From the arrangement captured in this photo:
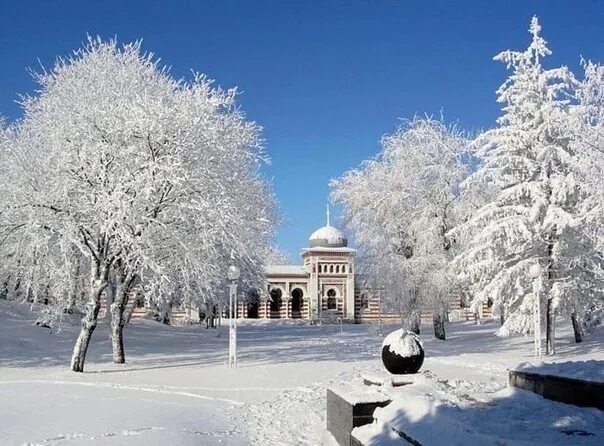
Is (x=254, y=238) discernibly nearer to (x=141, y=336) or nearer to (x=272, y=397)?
(x=141, y=336)

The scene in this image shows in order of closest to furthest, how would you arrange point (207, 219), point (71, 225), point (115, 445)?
point (115, 445) < point (71, 225) < point (207, 219)

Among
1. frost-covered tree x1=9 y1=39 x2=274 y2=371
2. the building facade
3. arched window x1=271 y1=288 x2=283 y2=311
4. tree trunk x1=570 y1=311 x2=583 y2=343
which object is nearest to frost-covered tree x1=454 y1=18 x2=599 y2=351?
tree trunk x1=570 y1=311 x2=583 y2=343

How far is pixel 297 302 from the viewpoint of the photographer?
72750 mm

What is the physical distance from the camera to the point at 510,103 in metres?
24.1

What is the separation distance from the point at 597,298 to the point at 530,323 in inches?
93.4

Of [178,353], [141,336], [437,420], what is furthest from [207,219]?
[141,336]

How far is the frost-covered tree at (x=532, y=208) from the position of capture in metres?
21.7

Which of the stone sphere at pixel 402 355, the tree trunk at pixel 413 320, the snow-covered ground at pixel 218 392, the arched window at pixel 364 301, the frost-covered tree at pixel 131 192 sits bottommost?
the snow-covered ground at pixel 218 392

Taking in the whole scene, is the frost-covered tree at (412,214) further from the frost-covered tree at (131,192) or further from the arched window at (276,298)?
the arched window at (276,298)

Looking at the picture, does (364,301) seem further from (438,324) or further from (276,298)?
(438,324)

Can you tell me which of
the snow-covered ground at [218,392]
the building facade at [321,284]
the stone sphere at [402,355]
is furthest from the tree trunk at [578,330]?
the building facade at [321,284]

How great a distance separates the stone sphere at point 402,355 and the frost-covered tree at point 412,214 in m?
16.0

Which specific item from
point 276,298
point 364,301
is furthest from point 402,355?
point 276,298

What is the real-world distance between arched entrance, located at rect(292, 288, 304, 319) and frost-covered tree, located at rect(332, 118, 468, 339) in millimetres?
40543
